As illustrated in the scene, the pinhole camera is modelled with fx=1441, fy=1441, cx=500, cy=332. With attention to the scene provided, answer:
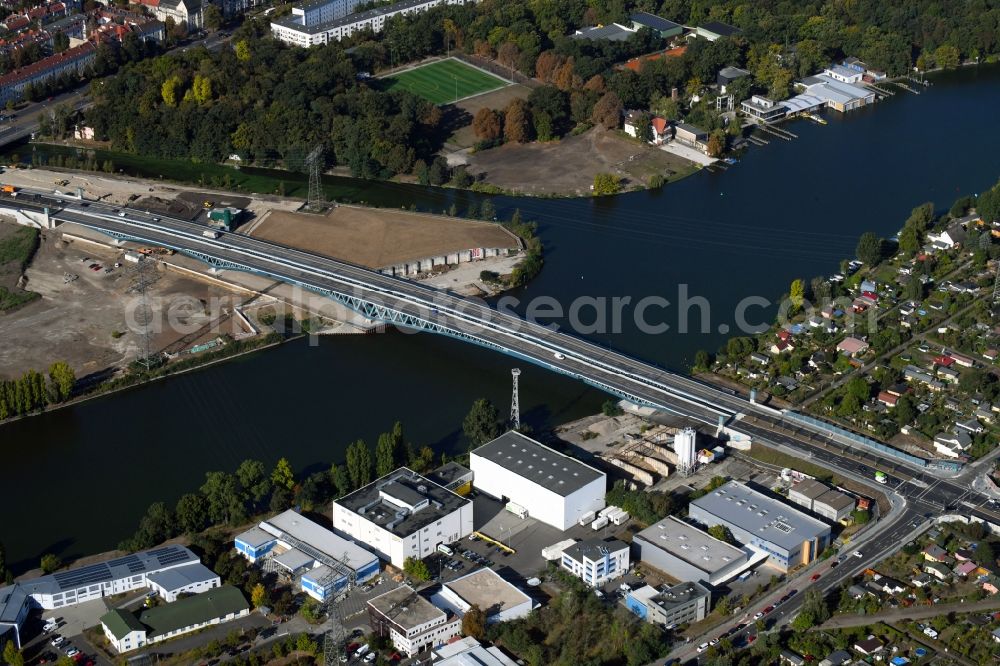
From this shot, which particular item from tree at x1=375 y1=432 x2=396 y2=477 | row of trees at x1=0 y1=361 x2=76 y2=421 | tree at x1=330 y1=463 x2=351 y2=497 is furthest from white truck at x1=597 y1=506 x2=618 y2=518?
row of trees at x1=0 y1=361 x2=76 y2=421

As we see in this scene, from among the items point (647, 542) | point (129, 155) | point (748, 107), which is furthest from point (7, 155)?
point (647, 542)

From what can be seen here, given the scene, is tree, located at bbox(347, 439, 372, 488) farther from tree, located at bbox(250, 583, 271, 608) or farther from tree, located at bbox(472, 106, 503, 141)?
tree, located at bbox(472, 106, 503, 141)

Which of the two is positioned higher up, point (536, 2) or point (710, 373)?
point (536, 2)

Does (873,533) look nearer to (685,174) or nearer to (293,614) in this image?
(293,614)

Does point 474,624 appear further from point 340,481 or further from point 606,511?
point 340,481

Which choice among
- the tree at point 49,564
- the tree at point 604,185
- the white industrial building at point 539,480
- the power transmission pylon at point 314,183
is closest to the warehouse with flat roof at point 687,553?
the white industrial building at point 539,480

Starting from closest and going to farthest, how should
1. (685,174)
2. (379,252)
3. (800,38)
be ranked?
(379,252) < (685,174) < (800,38)

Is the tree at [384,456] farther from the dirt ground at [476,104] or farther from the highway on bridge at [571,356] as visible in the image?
the dirt ground at [476,104]
